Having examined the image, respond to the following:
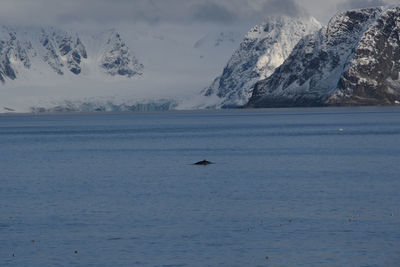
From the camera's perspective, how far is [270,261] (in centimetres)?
5572

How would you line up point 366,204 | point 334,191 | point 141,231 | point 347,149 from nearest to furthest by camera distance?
point 141,231
point 366,204
point 334,191
point 347,149

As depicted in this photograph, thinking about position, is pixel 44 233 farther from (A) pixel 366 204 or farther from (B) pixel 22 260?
(A) pixel 366 204

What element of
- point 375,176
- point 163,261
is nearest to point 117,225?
point 163,261

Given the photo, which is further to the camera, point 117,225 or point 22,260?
point 117,225

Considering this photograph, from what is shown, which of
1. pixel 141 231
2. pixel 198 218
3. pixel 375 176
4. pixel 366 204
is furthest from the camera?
pixel 375 176

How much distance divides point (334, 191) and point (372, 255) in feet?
107

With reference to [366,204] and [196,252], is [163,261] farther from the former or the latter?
[366,204]

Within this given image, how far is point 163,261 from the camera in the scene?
2221 inches

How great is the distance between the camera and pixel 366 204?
78.1m

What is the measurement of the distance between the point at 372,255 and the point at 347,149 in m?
101

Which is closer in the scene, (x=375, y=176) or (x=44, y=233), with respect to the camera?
(x=44, y=233)

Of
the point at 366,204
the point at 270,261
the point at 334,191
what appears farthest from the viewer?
the point at 334,191

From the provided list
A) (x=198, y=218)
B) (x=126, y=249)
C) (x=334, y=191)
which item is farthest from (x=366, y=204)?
(x=126, y=249)

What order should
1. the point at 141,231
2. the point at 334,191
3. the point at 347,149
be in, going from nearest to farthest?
the point at 141,231, the point at 334,191, the point at 347,149
